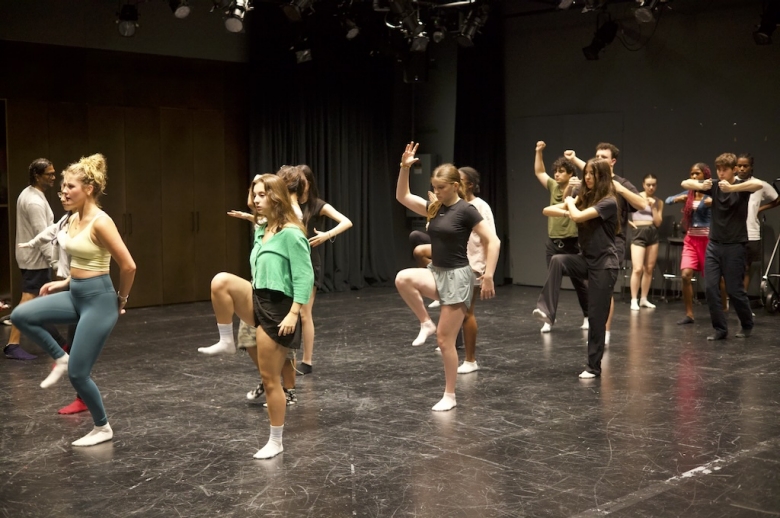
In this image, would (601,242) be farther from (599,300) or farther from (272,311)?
(272,311)

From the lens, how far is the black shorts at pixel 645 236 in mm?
10016

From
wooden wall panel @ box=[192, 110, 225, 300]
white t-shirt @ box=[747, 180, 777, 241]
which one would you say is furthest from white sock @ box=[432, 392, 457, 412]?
wooden wall panel @ box=[192, 110, 225, 300]

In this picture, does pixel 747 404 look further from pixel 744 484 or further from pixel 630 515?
pixel 630 515

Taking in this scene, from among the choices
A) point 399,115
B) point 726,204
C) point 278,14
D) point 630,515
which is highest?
point 278,14

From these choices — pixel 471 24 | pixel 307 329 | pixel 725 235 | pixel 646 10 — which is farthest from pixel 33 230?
pixel 646 10

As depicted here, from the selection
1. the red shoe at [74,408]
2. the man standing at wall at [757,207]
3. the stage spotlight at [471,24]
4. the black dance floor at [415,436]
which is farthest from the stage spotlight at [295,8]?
the red shoe at [74,408]

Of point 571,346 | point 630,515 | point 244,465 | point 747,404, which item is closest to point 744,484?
point 630,515

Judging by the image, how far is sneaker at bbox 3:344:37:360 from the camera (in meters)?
7.16

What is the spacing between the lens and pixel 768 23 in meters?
9.48

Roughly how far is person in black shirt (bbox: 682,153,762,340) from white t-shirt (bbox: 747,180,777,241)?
5.38ft

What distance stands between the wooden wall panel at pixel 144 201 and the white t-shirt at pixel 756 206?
629 cm

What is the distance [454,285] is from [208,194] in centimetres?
634

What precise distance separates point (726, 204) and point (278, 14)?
5.98 meters

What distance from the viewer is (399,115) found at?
42.3 feet
